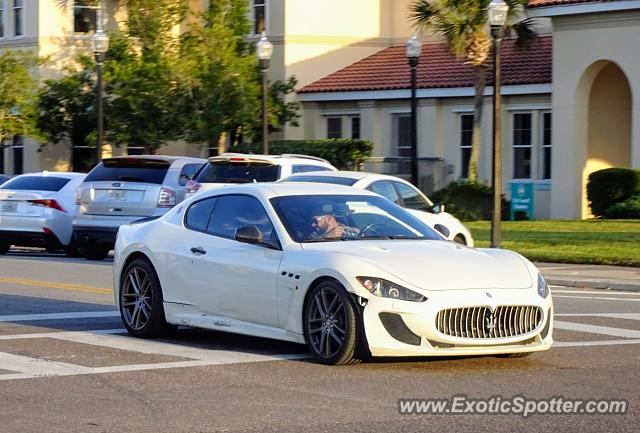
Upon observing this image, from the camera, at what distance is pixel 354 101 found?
138 feet

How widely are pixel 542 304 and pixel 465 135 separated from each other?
29.1 m

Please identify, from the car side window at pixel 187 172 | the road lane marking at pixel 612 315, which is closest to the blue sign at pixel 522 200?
the car side window at pixel 187 172

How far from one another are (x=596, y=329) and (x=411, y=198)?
25.3 ft

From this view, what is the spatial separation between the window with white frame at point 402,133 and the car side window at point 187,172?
18.5m

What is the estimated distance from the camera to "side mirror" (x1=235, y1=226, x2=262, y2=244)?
11359 mm

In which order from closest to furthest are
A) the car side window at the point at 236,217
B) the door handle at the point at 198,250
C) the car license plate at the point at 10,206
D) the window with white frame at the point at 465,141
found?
the car side window at the point at 236,217
the door handle at the point at 198,250
the car license plate at the point at 10,206
the window with white frame at the point at 465,141

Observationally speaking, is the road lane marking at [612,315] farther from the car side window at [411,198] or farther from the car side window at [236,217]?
the car side window at [411,198]

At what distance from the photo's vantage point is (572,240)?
26.7m

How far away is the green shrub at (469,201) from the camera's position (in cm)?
3534

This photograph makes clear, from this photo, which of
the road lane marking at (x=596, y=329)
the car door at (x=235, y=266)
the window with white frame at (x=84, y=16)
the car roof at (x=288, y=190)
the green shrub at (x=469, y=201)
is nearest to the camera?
the car door at (x=235, y=266)

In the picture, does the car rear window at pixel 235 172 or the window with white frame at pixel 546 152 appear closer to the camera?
the car rear window at pixel 235 172

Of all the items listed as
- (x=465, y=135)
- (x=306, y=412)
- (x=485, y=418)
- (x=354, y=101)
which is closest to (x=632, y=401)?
(x=485, y=418)

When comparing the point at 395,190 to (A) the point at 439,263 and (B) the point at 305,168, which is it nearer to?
(B) the point at 305,168

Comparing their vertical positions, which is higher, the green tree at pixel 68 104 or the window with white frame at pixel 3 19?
the window with white frame at pixel 3 19
